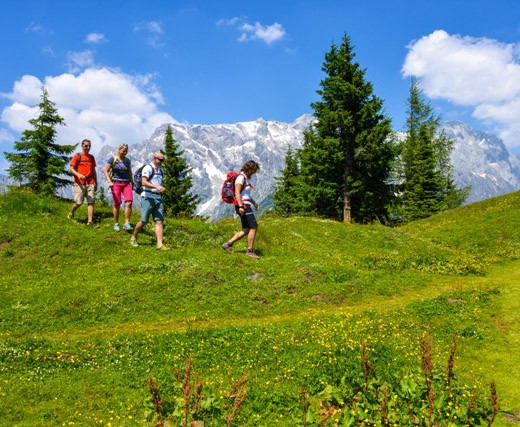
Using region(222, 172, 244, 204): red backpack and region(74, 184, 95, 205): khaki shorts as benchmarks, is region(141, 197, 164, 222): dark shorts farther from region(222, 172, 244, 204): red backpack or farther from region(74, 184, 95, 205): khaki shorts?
region(74, 184, 95, 205): khaki shorts

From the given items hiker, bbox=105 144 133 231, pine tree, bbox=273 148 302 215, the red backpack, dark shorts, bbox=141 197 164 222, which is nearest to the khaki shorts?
hiker, bbox=105 144 133 231

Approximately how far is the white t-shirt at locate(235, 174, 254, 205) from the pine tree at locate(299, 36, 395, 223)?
21.2 meters

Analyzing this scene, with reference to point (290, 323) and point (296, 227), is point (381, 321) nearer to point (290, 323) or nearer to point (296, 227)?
point (290, 323)

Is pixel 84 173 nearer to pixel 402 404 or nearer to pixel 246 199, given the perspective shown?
pixel 246 199

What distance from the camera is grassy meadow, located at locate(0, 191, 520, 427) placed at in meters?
7.16

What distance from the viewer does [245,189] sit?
49.6 feet

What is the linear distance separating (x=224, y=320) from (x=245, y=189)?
5499 millimetres

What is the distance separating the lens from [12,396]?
22.6 ft

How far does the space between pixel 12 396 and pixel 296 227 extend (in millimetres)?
17710

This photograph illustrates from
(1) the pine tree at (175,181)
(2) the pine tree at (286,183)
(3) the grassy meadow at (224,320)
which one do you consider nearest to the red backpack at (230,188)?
(3) the grassy meadow at (224,320)

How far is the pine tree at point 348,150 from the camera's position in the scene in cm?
3506

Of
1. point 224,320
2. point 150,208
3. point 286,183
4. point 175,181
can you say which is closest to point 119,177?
point 150,208

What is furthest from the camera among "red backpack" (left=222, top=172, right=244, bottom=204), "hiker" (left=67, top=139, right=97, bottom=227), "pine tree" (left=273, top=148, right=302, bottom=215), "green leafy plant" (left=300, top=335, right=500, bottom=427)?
"pine tree" (left=273, top=148, right=302, bottom=215)

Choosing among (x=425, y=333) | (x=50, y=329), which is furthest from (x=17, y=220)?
(x=425, y=333)
